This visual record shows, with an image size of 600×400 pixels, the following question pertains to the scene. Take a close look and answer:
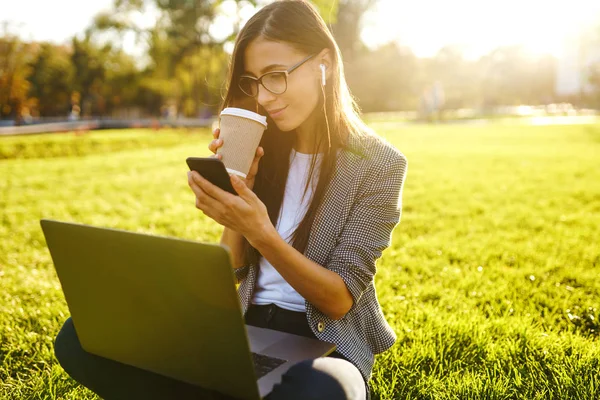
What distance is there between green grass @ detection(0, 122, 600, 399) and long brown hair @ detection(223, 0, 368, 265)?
1000 mm

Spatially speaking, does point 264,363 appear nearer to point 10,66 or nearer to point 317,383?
point 317,383

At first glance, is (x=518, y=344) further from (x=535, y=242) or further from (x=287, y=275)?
(x=535, y=242)

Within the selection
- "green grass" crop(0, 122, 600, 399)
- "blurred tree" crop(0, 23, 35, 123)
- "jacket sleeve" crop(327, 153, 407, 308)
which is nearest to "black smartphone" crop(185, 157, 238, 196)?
"jacket sleeve" crop(327, 153, 407, 308)

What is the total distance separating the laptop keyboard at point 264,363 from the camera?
1.57 meters

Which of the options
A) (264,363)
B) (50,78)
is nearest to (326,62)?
(264,363)

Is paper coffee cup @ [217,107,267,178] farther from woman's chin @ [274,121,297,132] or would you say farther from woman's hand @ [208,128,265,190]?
woman's chin @ [274,121,297,132]

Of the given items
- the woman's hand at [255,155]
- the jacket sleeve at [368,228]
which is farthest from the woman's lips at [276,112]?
the jacket sleeve at [368,228]

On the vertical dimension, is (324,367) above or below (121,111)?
above

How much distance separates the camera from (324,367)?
1.48m

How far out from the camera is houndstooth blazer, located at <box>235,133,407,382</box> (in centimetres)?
184

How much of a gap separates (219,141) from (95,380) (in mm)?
840

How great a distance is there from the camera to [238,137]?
1.70 m

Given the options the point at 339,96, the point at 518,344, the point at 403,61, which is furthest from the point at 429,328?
the point at 403,61

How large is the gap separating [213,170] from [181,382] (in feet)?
1.88
